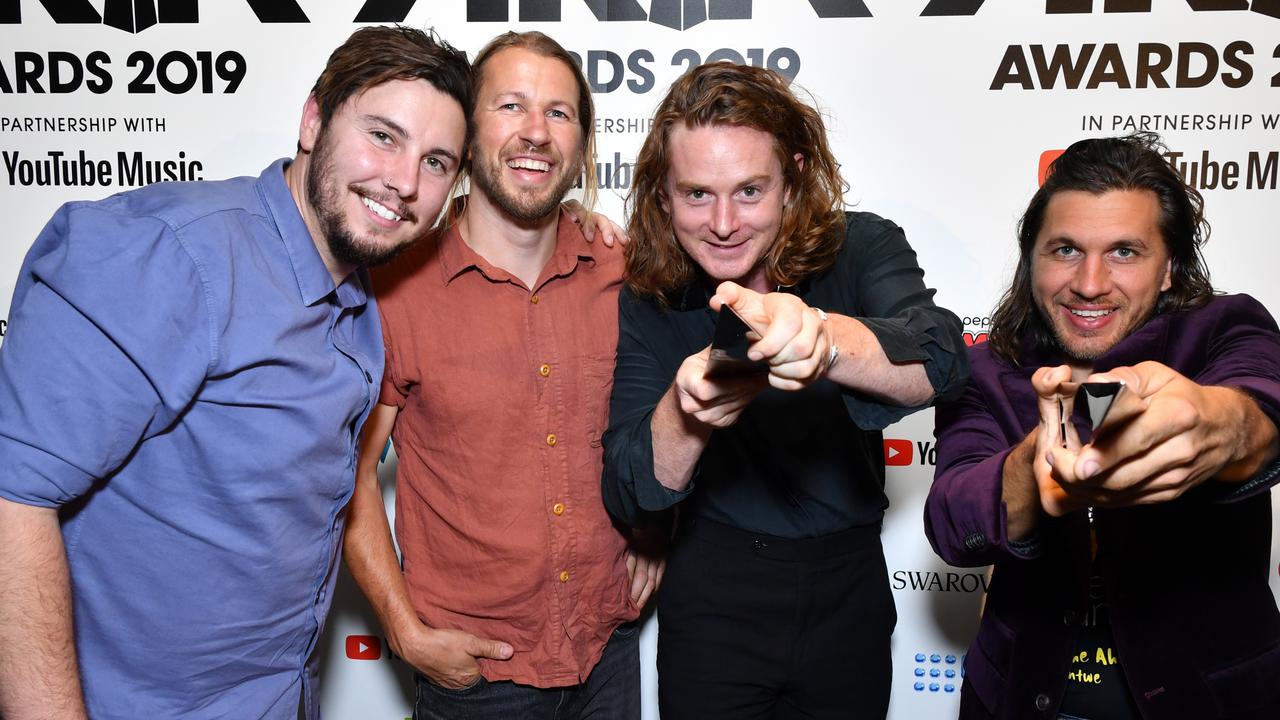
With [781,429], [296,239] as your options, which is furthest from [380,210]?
[781,429]

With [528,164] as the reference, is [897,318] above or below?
below

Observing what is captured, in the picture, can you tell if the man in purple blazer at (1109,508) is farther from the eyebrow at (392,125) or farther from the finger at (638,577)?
the eyebrow at (392,125)

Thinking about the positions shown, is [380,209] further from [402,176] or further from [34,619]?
[34,619]

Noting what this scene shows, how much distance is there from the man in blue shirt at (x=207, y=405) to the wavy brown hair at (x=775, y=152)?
356mm

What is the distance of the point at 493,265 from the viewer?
Result: 1.69 metres

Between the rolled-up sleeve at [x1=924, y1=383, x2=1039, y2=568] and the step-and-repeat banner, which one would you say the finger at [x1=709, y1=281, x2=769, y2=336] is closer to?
the rolled-up sleeve at [x1=924, y1=383, x2=1039, y2=568]

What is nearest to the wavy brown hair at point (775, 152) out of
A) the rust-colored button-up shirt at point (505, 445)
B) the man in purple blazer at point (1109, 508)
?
the rust-colored button-up shirt at point (505, 445)

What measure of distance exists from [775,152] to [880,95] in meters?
0.93

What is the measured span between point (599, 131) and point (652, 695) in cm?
159

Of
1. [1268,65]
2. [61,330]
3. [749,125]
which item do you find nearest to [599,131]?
[749,125]

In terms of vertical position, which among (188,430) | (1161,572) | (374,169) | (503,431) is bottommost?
(1161,572)

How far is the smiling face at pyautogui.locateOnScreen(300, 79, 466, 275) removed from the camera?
139cm

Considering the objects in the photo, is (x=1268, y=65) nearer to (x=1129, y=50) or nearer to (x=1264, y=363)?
(x=1129, y=50)

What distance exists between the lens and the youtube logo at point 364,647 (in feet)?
8.37
